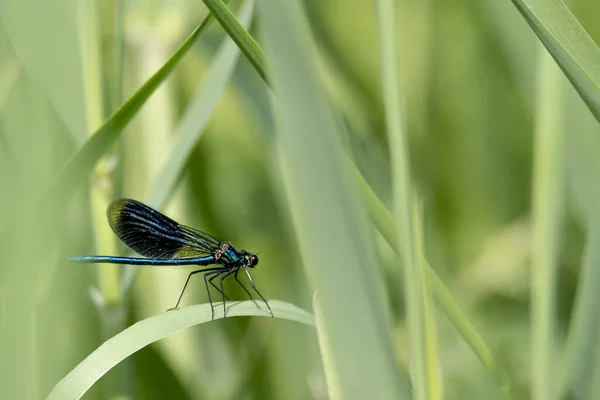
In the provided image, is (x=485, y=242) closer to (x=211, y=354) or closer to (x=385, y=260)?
(x=385, y=260)

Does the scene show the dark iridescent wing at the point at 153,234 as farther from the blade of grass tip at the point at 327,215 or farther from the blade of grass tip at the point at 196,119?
the blade of grass tip at the point at 327,215

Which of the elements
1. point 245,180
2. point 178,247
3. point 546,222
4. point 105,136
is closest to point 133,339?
point 105,136

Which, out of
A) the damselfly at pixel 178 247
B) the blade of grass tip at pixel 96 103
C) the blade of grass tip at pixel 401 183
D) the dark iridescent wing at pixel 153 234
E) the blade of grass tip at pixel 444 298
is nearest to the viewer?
the blade of grass tip at pixel 401 183

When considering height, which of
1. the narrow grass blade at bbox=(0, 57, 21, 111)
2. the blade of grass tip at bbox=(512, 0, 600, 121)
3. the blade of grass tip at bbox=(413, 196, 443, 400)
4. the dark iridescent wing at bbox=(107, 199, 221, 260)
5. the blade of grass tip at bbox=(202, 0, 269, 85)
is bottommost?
the blade of grass tip at bbox=(413, 196, 443, 400)

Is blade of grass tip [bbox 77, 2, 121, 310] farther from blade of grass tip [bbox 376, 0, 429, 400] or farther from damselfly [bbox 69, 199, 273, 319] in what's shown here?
blade of grass tip [bbox 376, 0, 429, 400]

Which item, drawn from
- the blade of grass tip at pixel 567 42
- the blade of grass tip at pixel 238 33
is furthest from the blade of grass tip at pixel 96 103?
the blade of grass tip at pixel 567 42

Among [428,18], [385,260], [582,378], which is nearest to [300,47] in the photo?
[582,378]

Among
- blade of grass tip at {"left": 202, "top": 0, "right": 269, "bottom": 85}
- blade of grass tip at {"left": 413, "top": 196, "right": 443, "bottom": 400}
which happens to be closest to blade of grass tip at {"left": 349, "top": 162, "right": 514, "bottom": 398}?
blade of grass tip at {"left": 413, "top": 196, "right": 443, "bottom": 400}
